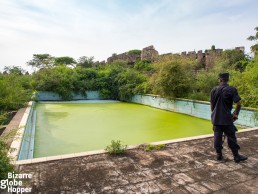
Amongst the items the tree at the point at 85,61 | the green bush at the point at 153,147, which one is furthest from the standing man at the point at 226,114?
the tree at the point at 85,61

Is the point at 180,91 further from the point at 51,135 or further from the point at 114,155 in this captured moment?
the point at 114,155

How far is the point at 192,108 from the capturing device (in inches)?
328

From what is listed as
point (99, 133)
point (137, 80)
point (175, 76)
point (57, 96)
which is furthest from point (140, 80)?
point (99, 133)

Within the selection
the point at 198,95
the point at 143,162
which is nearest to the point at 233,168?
the point at 143,162

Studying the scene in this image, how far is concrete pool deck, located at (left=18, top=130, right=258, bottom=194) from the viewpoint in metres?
2.16

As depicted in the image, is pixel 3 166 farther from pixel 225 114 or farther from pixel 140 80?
pixel 140 80

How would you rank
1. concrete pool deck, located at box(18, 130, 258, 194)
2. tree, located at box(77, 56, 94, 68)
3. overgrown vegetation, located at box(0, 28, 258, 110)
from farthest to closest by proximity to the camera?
tree, located at box(77, 56, 94, 68) → overgrown vegetation, located at box(0, 28, 258, 110) → concrete pool deck, located at box(18, 130, 258, 194)

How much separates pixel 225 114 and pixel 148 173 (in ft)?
4.25

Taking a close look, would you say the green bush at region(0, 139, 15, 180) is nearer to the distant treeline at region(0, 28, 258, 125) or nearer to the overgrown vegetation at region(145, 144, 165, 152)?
the overgrown vegetation at region(145, 144, 165, 152)

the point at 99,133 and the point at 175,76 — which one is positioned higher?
the point at 175,76


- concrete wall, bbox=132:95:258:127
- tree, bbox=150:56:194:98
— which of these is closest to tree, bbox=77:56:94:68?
concrete wall, bbox=132:95:258:127

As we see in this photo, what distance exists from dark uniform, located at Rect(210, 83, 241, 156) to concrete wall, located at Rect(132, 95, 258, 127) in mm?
2853

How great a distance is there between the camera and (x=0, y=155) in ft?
6.42

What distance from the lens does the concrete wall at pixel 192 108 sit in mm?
5992
